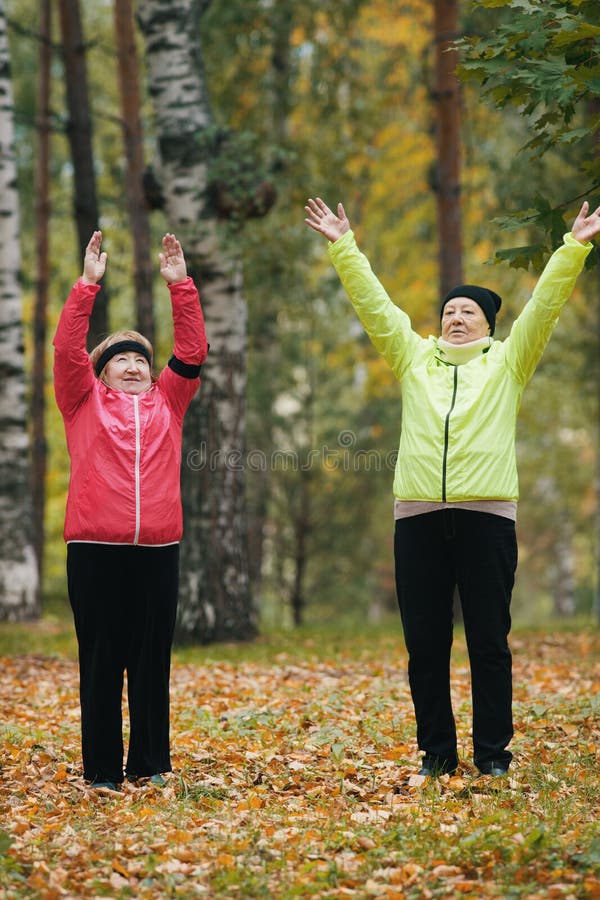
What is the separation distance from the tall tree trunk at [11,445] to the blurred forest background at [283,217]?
28mm

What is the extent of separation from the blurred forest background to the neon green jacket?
95cm

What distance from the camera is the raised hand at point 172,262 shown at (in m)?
5.42

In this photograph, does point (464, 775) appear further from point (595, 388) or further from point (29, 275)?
point (29, 275)

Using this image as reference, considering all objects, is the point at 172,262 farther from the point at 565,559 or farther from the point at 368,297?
the point at 565,559

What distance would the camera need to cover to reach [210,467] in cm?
1038

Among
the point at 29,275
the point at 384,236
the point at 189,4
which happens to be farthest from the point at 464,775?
the point at 29,275

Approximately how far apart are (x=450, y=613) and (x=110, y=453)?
1.78 m

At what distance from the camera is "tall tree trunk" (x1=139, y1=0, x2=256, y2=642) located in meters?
10.3

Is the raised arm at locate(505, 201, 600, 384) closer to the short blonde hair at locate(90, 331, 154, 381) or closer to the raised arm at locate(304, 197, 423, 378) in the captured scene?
the raised arm at locate(304, 197, 423, 378)

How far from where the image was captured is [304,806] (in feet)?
16.4

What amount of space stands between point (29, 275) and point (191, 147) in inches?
514

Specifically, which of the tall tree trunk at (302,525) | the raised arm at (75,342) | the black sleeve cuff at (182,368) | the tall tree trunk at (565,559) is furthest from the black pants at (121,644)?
the tall tree trunk at (565,559)

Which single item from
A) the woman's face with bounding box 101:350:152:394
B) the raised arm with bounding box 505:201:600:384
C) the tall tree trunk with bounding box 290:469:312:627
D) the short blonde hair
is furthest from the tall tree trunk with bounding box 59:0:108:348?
the raised arm with bounding box 505:201:600:384

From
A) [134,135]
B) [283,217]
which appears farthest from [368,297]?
[283,217]
